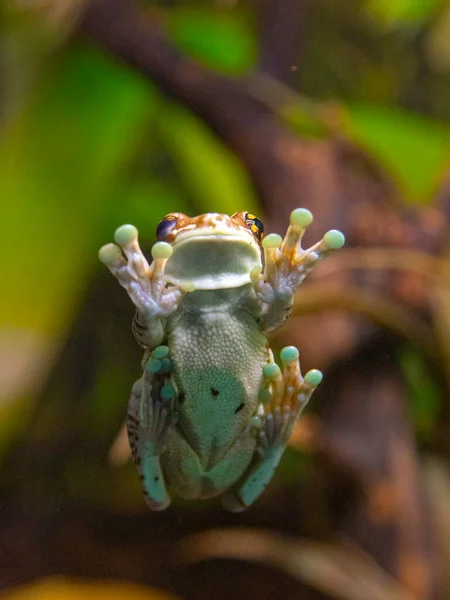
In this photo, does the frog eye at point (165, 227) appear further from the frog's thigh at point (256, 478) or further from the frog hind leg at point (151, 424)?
the frog's thigh at point (256, 478)

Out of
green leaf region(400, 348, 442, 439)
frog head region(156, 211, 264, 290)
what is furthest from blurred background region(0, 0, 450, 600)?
frog head region(156, 211, 264, 290)

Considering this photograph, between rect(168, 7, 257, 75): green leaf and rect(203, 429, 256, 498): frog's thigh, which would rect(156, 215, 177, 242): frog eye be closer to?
rect(203, 429, 256, 498): frog's thigh

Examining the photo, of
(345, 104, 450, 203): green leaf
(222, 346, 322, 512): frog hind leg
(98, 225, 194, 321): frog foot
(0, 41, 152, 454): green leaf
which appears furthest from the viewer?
(345, 104, 450, 203): green leaf

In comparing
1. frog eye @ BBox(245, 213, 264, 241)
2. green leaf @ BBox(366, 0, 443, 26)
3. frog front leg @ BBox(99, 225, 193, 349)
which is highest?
green leaf @ BBox(366, 0, 443, 26)

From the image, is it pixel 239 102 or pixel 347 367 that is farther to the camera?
pixel 239 102

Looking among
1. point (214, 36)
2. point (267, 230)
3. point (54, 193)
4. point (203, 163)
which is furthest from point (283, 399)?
point (214, 36)

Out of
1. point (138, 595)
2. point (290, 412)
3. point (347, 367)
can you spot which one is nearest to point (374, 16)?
point (347, 367)

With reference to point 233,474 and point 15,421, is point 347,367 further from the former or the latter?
point 15,421
